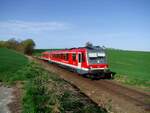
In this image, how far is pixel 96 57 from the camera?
28.4m

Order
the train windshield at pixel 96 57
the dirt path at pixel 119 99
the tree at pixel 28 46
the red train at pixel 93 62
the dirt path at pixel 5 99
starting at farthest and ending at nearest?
the tree at pixel 28 46 < the train windshield at pixel 96 57 < the red train at pixel 93 62 < the dirt path at pixel 119 99 < the dirt path at pixel 5 99

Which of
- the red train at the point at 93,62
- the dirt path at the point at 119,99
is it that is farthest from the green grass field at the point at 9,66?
the dirt path at the point at 119,99

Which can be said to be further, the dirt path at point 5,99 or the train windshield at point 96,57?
the train windshield at point 96,57

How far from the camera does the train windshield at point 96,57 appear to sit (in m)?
28.1

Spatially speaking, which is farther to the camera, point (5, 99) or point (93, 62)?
point (93, 62)

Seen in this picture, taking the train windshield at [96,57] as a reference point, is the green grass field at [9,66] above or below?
below

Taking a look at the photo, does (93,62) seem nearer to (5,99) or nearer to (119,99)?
(119,99)

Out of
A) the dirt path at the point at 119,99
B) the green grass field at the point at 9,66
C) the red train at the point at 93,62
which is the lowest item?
the dirt path at the point at 119,99

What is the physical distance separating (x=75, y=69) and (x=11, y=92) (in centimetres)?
1468

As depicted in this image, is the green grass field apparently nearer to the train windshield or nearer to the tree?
the train windshield

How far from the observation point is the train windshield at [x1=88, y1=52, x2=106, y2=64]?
92.2ft

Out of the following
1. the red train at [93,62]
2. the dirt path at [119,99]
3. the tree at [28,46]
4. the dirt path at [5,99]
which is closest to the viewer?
the dirt path at [5,99]

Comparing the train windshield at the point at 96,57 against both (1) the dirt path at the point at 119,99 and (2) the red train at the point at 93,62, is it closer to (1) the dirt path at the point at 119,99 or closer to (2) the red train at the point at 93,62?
(2) the red train at the point at 93,62

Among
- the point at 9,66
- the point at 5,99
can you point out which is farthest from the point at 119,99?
the point at 9,66
